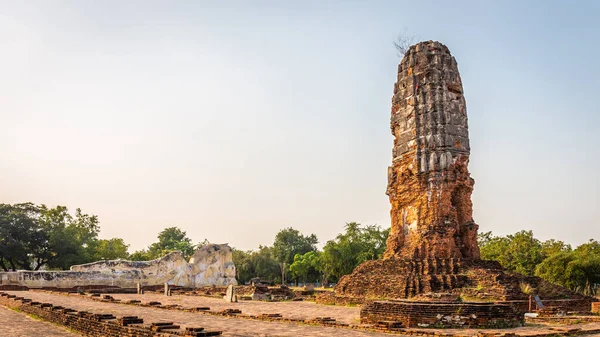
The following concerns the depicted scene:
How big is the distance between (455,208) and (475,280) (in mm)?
4480

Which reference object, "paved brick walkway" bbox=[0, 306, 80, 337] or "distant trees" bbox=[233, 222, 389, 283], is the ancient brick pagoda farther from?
"distant trees" bbox=[233, 222, 389, 283]

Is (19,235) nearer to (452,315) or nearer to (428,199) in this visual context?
(428,199)

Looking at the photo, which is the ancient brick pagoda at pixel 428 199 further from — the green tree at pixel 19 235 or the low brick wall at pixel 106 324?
the green tree at pixel 19 235

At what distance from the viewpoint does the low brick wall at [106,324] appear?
27.0ft

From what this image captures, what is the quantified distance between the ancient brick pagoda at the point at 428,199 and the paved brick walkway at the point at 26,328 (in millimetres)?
11524

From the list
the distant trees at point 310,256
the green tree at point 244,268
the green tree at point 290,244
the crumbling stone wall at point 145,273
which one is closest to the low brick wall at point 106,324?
the crumbling stone wall at point 145,273

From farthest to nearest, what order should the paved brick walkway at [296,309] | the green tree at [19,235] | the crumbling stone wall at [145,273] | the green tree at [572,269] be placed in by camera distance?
the green tree at [19,235], the green tree at [572,269], the crumbling stone wall at [145,273], the paved brick walkway at [296,309]

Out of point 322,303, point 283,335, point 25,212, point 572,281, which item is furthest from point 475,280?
point 25,212

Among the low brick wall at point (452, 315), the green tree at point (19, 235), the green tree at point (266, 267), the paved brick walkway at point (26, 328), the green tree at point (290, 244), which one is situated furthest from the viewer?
the green tree at point (290, 244)

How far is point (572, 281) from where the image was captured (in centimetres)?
3172

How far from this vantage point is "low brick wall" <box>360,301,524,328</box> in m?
12.4

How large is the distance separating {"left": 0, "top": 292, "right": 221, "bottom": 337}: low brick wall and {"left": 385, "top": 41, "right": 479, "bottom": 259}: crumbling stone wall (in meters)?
13.9

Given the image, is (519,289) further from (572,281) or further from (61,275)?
(61,275)

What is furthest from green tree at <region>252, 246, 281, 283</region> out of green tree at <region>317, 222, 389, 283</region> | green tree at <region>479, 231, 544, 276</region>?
green tree at <region>479, 231, 544, 276</region>
